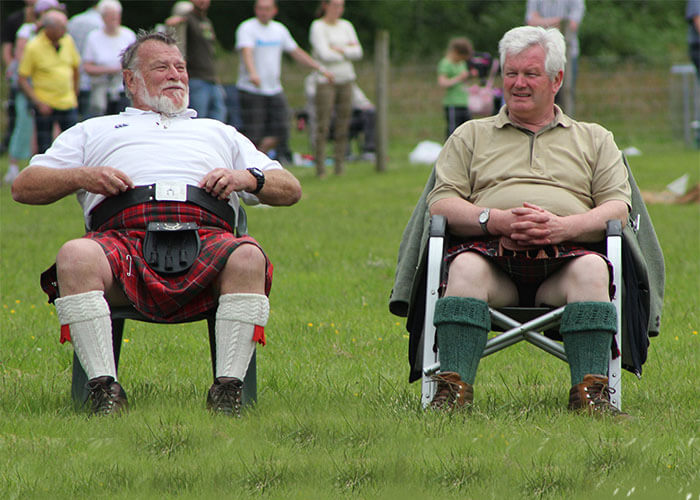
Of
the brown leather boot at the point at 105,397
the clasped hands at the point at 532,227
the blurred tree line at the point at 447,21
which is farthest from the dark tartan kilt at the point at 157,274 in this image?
the blurred tree line at the point at 447,21

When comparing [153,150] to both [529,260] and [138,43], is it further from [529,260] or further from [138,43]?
[529,260]

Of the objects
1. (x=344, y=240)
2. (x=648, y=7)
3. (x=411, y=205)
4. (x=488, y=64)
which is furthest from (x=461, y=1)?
(x=344, y=240)

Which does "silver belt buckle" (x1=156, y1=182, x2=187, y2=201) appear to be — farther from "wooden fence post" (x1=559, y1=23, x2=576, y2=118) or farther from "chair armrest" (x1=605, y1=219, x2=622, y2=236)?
"wooden fence post" (x1=559, y1=23, x2=576, y2=118)

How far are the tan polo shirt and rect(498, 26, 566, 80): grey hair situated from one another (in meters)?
0.22

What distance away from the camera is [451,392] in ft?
14.2

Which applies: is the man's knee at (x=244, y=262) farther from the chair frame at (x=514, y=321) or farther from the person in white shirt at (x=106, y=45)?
the person in white shirt at (x=106, y=45)

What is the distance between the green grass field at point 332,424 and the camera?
3.58 m

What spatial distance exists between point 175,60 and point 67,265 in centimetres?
104

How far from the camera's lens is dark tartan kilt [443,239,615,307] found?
4.46 m

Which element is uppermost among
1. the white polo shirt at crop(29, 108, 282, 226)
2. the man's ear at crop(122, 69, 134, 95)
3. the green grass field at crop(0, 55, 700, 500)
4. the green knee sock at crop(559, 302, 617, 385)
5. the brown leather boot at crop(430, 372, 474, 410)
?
the man's ear at crop(122, 69, 134, 95)

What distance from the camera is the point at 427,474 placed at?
3648mm

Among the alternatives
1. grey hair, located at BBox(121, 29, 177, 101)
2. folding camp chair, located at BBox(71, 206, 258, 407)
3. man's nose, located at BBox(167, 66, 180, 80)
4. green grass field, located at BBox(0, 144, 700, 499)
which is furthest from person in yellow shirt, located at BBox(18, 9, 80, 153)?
folding camp chair, located at BBox(71, 206, 258, 407)

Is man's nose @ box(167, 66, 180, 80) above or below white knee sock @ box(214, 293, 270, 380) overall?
above

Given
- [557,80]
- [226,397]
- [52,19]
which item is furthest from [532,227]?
[52,19]
